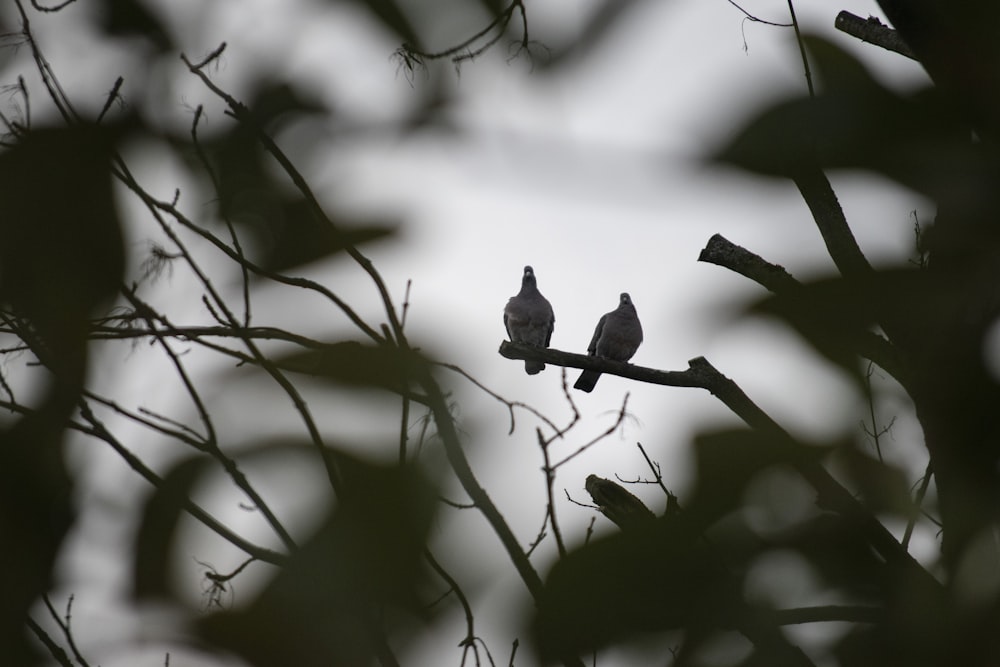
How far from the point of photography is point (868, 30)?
3.38 feet

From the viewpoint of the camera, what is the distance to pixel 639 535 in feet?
1.81

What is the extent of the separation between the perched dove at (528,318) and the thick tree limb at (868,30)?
575cm

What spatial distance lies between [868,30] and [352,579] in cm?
80

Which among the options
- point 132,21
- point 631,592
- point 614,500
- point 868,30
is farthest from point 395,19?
point 614,500

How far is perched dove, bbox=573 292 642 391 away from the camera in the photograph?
6.61m

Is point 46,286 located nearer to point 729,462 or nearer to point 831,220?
point 729,462

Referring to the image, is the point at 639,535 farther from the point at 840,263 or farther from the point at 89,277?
the point at 89,277

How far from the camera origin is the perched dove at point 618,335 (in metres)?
6.61

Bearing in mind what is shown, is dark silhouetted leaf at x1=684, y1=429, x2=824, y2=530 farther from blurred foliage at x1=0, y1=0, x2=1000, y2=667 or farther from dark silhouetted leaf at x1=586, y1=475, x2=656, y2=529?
dark silhouetted leaf at x1=586, y1=475, x2=656, y2=529

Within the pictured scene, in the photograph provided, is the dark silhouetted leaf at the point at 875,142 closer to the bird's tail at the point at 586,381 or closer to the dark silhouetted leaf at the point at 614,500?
the dark silhouetted leaf at the point at 614,500

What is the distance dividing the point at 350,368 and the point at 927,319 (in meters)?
0.31

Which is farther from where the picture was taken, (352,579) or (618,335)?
(618,335)

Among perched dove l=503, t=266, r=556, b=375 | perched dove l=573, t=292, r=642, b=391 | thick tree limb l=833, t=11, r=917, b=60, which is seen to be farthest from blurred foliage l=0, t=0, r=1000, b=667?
perched dove l=503, t=266, r=556, b=375

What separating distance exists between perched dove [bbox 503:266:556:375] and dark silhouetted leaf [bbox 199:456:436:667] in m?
6.31
